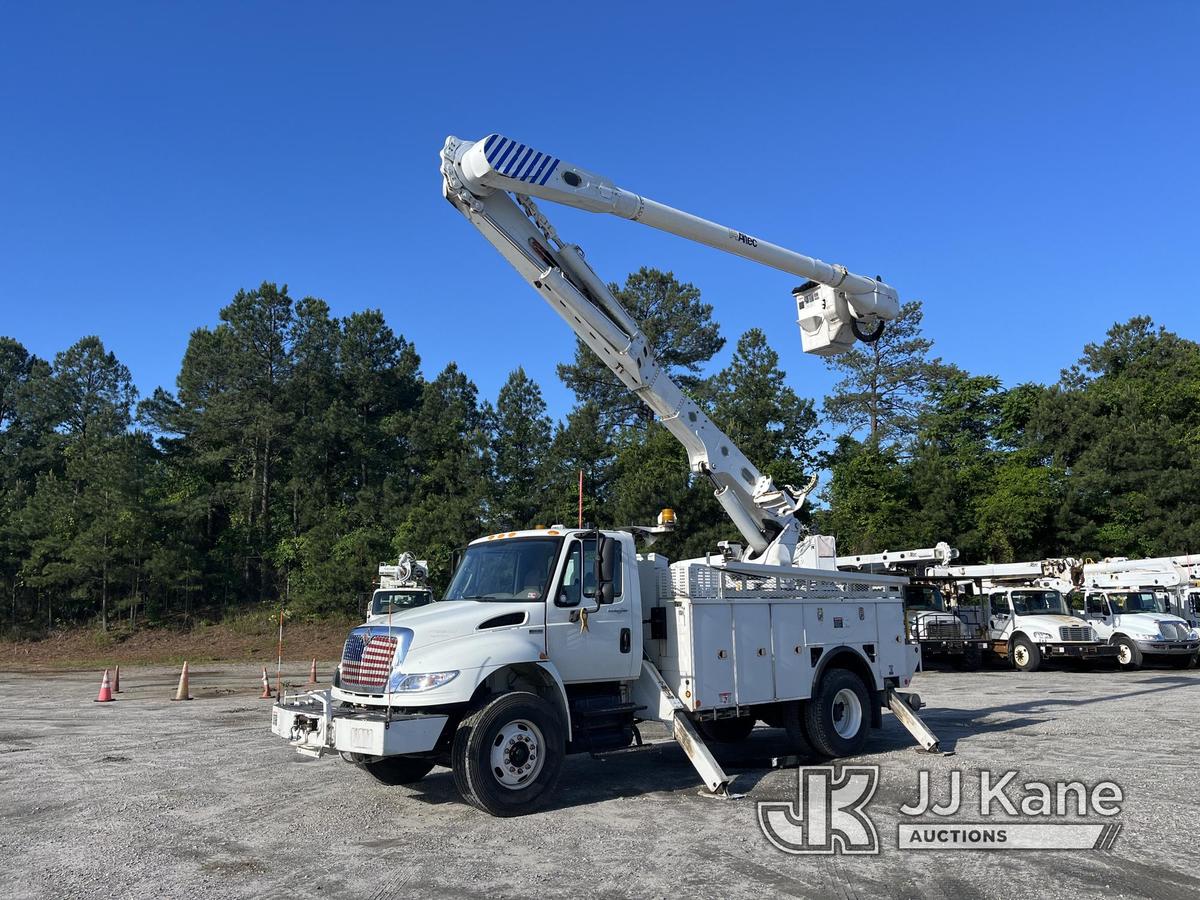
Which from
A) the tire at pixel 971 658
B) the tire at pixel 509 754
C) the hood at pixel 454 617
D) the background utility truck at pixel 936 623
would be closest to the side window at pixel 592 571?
the hood at pixel 454 617

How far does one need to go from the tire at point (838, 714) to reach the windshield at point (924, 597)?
16462mm

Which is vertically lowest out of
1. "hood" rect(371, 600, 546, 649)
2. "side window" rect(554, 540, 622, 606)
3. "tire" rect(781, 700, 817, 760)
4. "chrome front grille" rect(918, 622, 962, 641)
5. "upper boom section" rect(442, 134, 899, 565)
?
"tire" rect(781, 700, 817, 760)

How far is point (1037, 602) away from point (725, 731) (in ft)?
55.1

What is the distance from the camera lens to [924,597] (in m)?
26.6

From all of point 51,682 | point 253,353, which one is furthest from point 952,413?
point 51,682

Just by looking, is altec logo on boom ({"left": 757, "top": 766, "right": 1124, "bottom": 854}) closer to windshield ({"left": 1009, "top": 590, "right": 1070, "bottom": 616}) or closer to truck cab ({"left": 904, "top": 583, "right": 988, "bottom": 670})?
truck cab ({"left": 904, "top": 583, "right": 988, "bottom": 670})

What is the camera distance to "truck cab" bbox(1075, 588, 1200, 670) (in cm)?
2433

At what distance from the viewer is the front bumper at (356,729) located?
725 cm

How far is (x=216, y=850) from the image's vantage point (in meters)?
6.84

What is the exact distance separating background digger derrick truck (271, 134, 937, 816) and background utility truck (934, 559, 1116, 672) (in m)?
13.6

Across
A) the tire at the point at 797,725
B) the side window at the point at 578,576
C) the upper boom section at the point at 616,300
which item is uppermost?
the upper boom section at the point at 616,300

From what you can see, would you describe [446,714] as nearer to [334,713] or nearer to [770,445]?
[334,713]

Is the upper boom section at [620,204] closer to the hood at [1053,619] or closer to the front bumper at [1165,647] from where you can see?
the hood at [1053,619]

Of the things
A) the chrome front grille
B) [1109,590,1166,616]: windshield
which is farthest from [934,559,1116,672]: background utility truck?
[1109,590,1166,616]: windshield
